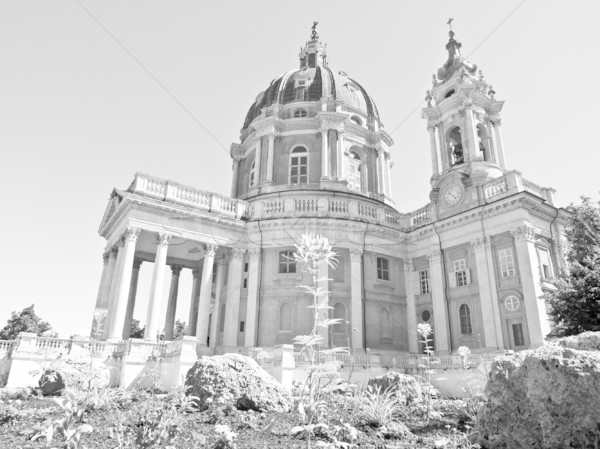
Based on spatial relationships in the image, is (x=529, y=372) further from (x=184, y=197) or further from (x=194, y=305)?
(x=194, y=305)

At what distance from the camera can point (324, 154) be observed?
35906 mm

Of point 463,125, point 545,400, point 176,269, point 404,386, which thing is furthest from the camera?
point 176,269

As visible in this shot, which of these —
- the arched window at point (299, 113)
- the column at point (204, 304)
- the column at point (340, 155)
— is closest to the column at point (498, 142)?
the column at point (340, 155)

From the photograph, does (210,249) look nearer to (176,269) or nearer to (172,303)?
(176,269)

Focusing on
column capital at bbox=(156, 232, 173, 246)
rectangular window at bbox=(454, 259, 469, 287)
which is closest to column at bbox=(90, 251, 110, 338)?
column capital at bbox=(156, 232, 173, 246)

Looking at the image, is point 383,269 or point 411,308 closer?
point 411,308

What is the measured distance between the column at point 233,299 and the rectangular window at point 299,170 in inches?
408

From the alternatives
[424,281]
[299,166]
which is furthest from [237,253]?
[424,281]

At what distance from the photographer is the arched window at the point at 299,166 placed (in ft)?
121

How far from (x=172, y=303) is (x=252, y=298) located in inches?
402

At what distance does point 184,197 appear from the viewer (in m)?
27.6

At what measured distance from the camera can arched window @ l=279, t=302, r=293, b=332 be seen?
28.0 metres

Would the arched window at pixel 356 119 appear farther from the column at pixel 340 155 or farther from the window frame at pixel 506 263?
the window frame at pixel 506 263

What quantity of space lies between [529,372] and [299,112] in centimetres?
3560
